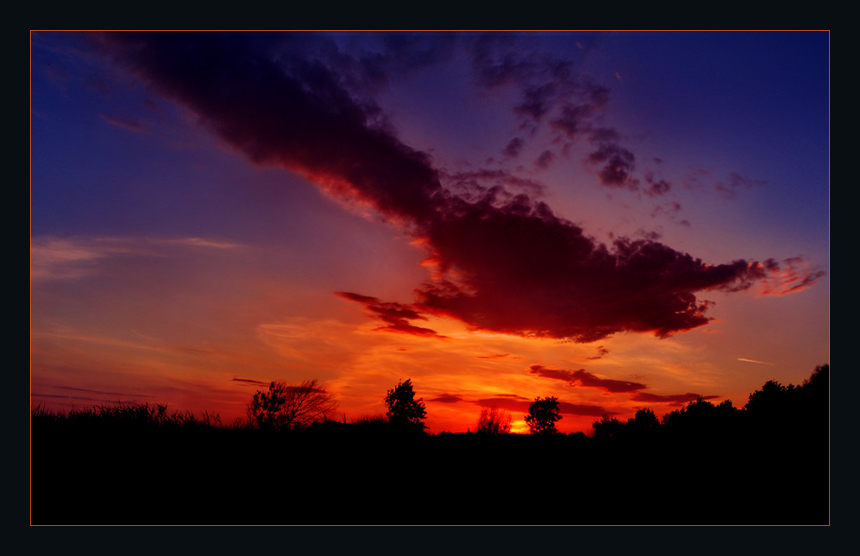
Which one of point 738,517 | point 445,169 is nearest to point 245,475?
point 445,169

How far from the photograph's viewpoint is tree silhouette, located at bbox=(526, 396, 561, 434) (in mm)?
11602

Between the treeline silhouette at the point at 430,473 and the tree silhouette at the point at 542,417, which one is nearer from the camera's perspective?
the treeline silhouette at the point at 430,473

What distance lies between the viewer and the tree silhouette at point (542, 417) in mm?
11602

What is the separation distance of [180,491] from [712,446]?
394 inches

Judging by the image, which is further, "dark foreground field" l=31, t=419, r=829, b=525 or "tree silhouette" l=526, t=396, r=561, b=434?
"tree silhouette" l=526, t=396, r=561, b=434

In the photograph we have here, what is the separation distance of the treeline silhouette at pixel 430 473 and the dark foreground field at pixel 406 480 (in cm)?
2

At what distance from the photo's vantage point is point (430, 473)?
9.29 m

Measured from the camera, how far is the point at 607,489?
29.8 ft

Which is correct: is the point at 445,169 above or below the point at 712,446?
above

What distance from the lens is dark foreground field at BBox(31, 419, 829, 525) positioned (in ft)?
27.6

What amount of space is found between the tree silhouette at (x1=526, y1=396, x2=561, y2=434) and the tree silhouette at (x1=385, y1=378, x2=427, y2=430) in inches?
110

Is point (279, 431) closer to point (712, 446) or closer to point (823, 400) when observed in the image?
point (712, 446)

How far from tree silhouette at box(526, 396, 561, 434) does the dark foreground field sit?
1329mm

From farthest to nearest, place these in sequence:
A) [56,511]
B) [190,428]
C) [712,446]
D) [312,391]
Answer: [312,391]
[190,428]
[712,446]
[56,511]
